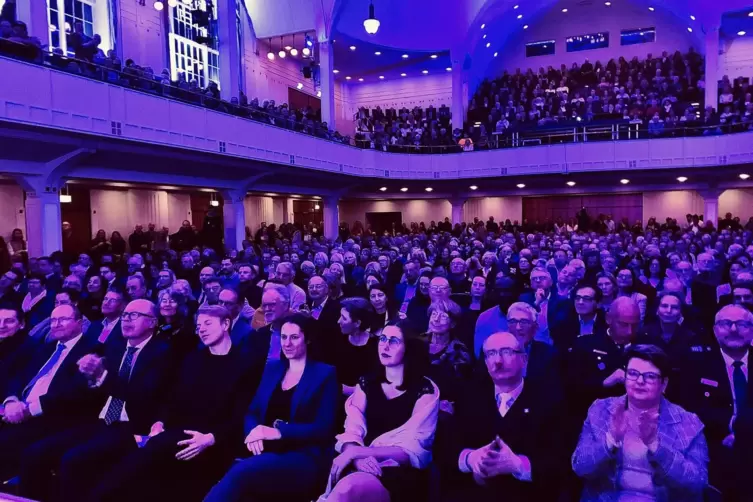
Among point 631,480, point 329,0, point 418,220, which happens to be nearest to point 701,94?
point 418,220

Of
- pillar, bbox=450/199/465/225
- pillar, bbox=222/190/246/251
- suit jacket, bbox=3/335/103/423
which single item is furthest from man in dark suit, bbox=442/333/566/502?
pillar, bbox=450/199/465/225

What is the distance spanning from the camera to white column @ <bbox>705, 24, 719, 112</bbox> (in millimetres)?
21719

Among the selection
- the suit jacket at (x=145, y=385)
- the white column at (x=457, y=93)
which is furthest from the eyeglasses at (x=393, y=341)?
the white column at (x=457, y=93)

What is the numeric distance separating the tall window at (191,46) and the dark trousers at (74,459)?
1658 centimetres

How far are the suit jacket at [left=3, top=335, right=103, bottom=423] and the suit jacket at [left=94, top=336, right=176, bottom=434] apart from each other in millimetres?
128

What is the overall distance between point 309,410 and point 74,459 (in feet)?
4.49

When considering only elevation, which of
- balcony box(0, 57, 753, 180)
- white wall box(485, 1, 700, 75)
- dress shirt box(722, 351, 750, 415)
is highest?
white wall box(485, 1, 700, 75)

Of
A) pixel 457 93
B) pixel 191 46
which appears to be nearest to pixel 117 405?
pixel 191 46

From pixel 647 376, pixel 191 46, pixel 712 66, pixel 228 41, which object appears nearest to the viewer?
pixel 647 376

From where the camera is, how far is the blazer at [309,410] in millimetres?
3150

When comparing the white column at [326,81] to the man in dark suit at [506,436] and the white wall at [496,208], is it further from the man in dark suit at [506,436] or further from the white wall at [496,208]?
the man in dark suit at [506,436]

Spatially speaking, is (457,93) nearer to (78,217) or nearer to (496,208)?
(496,208)

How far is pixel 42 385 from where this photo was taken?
3.99 metres

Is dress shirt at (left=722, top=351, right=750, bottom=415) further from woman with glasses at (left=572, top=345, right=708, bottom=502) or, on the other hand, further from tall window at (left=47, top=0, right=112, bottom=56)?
tall window at (left=47, top=0, right=112, bottom=56)
